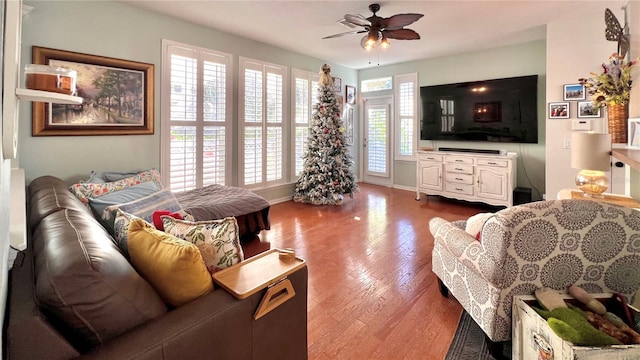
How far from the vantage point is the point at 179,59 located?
4371 mm

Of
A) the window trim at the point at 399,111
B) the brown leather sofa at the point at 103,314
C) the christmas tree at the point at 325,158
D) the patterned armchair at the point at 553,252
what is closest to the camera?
the brown leather sofa at the point at 103,314

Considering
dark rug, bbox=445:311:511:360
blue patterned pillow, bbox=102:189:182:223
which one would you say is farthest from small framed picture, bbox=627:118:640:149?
blue patterned pillow, bbox=102:189:182:223

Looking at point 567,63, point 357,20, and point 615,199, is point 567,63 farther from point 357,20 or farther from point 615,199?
point 357,20

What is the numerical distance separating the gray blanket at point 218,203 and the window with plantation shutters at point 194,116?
1.70 ft

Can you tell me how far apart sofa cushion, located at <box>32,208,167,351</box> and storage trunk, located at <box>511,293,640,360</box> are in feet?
5.34

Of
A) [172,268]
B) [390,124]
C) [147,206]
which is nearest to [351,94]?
[390,124]

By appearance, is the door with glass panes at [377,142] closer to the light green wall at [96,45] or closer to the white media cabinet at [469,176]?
the white media cabinet at [469,176]

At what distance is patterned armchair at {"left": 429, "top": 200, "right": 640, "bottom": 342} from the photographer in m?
1.62

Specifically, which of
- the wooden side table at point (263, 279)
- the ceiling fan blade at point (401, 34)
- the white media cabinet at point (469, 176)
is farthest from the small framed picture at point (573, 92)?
the wooden side table at point (263, 279)

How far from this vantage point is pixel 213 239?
4.97ft

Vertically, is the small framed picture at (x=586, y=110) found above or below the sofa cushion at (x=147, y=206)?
above

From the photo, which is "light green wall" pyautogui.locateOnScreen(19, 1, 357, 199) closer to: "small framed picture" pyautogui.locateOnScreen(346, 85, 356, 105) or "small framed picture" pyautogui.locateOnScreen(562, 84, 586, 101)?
"small framed picture" pyautogui.locateOnScreen(346, 85, 356, 105)

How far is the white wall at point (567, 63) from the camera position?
4.22 metres

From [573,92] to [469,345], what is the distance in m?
4.12
